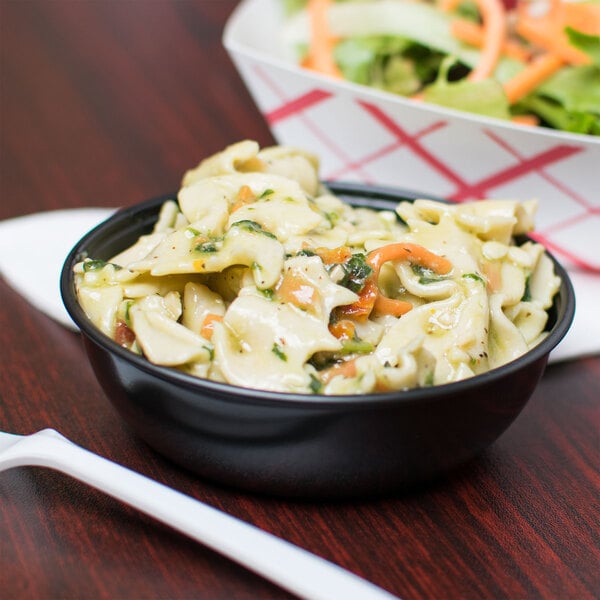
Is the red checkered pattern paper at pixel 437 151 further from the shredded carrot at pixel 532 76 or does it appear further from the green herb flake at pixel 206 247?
the green herb flake at pixel 206 247

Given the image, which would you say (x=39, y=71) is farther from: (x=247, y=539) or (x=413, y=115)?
(x=247, y=539)

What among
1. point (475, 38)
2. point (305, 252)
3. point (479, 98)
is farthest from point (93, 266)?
point (475, 38)

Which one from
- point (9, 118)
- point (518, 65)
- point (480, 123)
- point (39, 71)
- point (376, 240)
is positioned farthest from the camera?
point (39, 71)

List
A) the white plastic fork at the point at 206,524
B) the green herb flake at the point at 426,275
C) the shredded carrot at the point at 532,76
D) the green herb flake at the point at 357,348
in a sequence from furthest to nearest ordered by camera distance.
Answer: the shredded carrot at the point at 532,76 → the green herb flake at the point at 426,275 → the green herb flake at the point at 357,348 → the white plastic fork at the point at 206,524

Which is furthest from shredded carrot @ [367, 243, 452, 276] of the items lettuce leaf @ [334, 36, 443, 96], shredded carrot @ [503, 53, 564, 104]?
lettuce leaf @ [334, 36, 443, 96]

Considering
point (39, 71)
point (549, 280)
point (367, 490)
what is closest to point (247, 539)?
point (367, 490)

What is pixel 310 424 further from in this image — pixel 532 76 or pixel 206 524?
pixel 532 76

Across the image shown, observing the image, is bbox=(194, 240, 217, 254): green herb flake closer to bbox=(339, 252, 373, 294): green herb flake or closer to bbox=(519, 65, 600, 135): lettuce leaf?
bbox=(339, 252, 373, 294): green herb flake

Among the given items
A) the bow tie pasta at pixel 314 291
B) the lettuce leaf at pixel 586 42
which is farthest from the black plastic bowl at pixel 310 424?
the lettuce leaf at pixel 586 42
